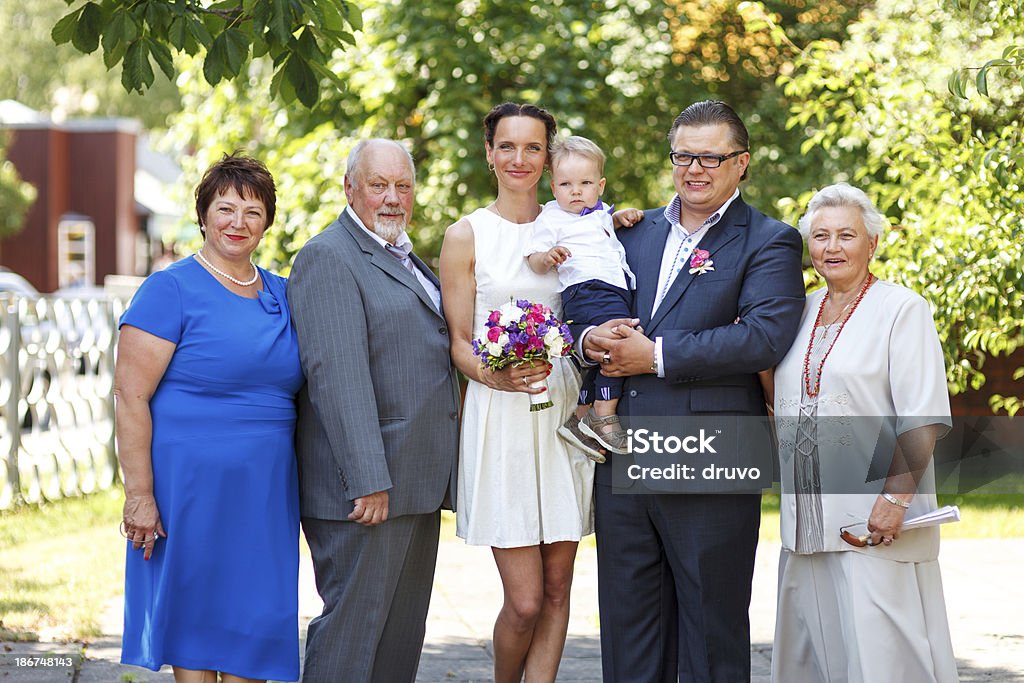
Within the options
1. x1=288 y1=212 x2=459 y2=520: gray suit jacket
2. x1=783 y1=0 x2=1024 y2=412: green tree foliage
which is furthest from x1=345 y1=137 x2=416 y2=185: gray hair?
x1=783 y1=0 x2=1024 y2=412: green tree foliage

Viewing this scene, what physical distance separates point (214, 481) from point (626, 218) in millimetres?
1788

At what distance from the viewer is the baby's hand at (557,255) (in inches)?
170

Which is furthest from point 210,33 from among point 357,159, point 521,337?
point 521,337

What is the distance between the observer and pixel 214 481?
4.20 m

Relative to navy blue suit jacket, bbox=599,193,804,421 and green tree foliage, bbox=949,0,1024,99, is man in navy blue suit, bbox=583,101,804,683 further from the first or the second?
green tree foliage, bbox=949,0,1024,99

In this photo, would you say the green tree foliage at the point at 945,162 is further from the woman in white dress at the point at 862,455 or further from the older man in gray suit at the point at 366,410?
the older man in gray suit at the point at 366,410

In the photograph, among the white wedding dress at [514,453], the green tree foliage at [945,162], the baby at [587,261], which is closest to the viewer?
the baby at [587,261]

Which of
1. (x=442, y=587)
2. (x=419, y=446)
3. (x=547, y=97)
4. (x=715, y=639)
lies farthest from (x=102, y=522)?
(x=715, y=639)

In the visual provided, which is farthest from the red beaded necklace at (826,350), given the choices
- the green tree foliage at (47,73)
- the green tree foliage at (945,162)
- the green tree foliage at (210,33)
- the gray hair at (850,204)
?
the green tree foliage at (47,73)

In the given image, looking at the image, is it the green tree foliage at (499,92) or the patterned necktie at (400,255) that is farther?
the green tree foliage at (499,92)

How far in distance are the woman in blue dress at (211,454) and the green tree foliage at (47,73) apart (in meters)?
47.6

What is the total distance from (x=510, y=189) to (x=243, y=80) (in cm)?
755

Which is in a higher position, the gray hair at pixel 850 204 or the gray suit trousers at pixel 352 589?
the gray hair at pixel 850 204

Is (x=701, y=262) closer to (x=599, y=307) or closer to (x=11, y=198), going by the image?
(x=599, y=307)
